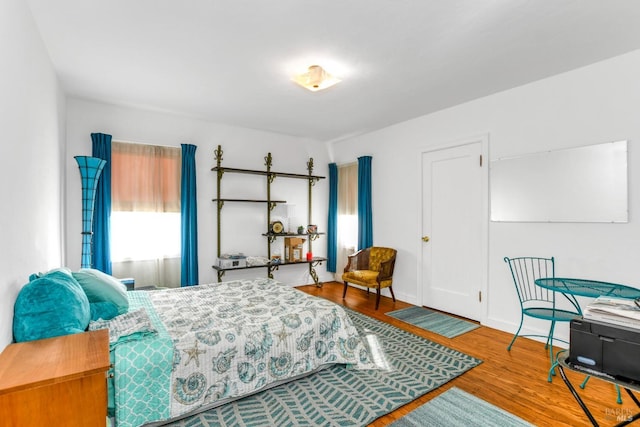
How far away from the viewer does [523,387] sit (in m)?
2.36

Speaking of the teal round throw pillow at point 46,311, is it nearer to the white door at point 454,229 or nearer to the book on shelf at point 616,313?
the book on shelf at point 616,313

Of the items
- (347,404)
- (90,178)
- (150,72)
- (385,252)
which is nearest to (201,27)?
(150,72)

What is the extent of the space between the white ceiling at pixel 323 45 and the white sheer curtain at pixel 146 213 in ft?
2.37

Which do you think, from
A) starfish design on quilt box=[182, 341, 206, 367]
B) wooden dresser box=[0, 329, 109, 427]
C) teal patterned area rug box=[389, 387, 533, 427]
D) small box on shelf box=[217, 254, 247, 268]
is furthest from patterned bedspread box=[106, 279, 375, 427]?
small box on shelf box=[217, 254, 247, 268]

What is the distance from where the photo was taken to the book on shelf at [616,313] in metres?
1.22

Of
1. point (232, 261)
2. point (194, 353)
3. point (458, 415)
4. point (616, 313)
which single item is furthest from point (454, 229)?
point (194, 353)

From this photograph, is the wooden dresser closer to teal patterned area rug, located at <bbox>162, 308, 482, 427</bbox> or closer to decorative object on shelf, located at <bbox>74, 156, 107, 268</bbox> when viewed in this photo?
teal patterned area rug, located at <bbox>162, 308, 482, 427</bbox>

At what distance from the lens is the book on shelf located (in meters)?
1.22

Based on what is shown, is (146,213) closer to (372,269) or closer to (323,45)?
(323,45)

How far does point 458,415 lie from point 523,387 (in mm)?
702

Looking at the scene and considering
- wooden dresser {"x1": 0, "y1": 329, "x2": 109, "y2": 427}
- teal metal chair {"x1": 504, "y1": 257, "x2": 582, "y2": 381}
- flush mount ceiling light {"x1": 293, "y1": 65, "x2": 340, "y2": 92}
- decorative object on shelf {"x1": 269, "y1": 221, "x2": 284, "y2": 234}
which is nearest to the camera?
wooden dresser {"x1": 0, "y1": 329, "x2": 109, "y2": 427}

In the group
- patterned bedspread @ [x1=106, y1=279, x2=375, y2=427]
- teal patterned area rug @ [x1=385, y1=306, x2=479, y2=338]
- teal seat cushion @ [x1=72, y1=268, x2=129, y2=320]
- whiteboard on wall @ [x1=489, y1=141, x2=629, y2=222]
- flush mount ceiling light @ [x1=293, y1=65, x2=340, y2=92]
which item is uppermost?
flush mount ceiling light @ [x1=293, y1=65, x2=340, y2=92]

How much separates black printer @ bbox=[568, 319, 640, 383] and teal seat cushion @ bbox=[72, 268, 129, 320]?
2701mm

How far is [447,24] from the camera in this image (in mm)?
2271
